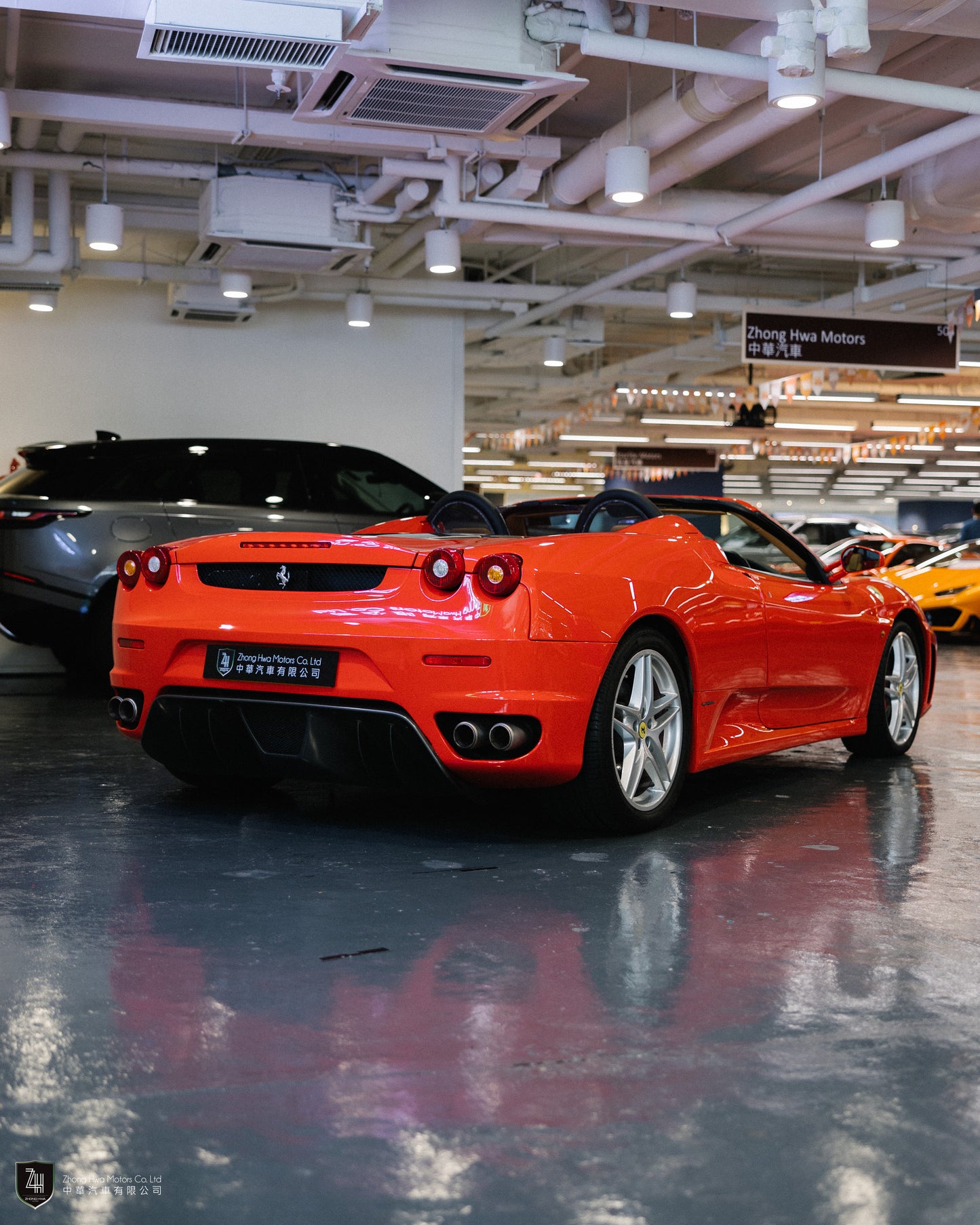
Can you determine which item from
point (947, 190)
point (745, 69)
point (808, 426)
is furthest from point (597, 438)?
point (745, 69)

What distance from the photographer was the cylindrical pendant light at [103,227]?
9719 mm

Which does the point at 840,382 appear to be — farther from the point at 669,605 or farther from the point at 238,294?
the point at 669,605

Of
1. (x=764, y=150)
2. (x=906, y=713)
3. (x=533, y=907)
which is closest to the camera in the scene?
(x=533, y=907)

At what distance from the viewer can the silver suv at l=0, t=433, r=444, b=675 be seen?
850cm

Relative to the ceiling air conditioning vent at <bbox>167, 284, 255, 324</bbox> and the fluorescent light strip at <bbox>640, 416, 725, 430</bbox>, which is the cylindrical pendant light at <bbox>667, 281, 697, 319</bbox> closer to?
the ceiling air conditioning vent at <bbox>167, 284, 255, 324</bbox>

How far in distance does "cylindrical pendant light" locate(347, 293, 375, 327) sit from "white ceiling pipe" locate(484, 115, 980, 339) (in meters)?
2.31

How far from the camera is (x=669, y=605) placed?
4406 millimetres

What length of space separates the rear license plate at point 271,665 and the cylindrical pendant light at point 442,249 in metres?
6.60

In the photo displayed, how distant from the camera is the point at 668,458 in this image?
1240 inches

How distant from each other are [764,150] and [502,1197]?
986cm

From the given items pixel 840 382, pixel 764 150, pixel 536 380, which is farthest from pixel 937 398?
pixel 764 150

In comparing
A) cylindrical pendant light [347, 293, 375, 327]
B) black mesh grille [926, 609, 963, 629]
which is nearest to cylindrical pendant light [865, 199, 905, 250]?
cylindrical pendant light [347, 293, 375, 327]

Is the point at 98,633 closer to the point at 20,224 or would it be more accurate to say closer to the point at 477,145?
the point at 20,224

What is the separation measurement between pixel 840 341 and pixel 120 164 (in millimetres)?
7223
